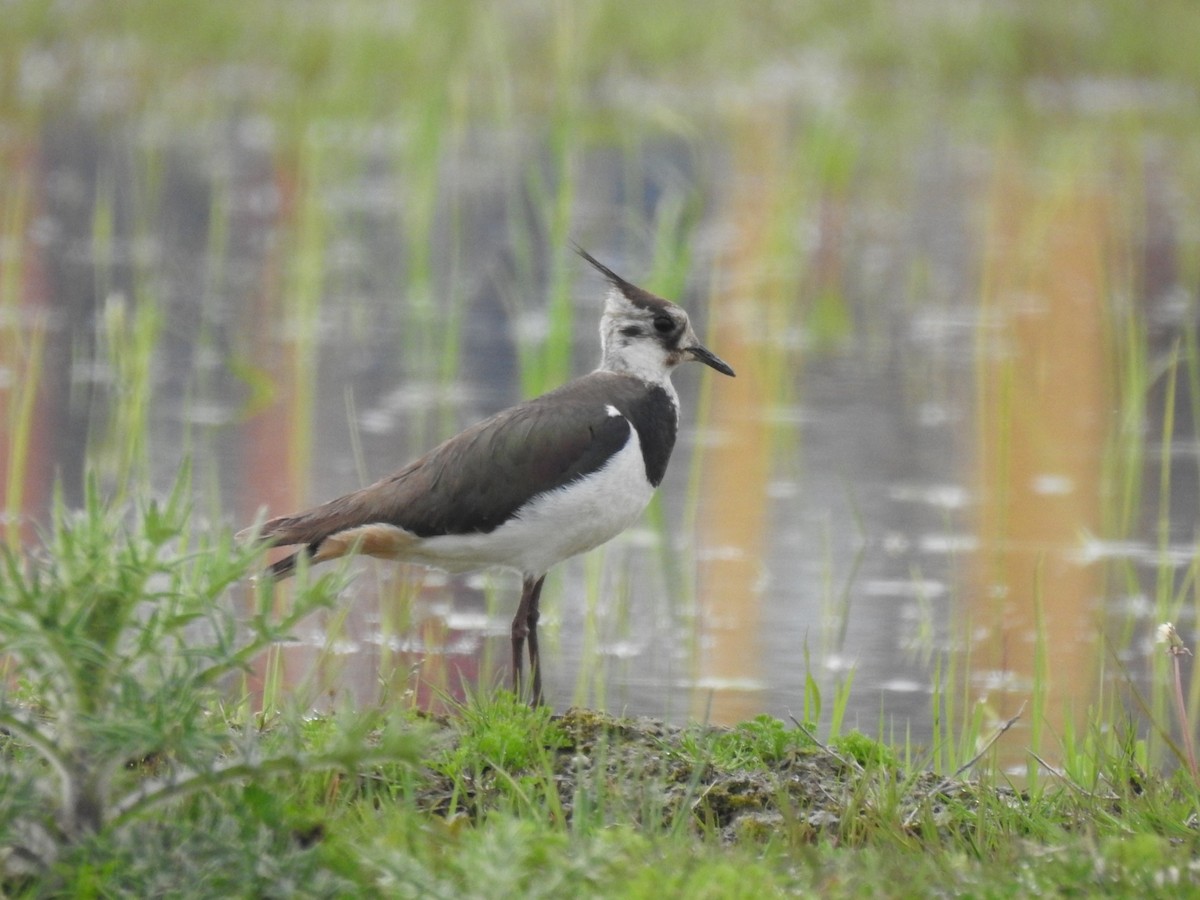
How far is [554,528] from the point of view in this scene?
455 cm

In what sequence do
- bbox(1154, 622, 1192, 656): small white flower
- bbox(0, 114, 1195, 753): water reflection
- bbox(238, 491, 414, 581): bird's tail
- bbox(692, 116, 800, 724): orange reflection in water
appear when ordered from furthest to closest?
bbox(0, 114, 1195, 753): water reflection, bbox(692, 116, 800, 724): orange reflection in water, bbox(238, 491, 414, 581): bird's tail, bbox(1154, 622, 1192, 656): small white flower

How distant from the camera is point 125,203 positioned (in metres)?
13.1

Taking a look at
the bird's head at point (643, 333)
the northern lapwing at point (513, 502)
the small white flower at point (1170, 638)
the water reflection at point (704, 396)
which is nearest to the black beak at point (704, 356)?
the bird's head at point (643, 333)

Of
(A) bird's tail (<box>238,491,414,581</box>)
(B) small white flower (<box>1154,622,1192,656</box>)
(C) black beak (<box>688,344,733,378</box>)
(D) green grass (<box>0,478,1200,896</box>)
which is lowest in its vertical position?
(D) green grass (<box>0,478,1200,896</box>)

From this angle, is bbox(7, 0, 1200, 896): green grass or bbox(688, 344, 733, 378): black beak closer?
bbox(7, 0, 1200, 896): green grass

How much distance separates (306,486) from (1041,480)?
286 centimetres

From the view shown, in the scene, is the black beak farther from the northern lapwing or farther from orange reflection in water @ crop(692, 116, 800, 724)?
orange reflection in water @ crop(692, 116, 800, 724)

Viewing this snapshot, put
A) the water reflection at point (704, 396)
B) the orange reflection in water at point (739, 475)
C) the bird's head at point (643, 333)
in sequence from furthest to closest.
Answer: the water reflection at point (704, 396)
the orange reflection in water at point (739, 475)
the bird's head at point (643, 333)

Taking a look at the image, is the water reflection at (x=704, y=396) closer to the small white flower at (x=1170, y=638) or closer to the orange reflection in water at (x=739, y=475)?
the orange reflection in water at (x=739, y=475)

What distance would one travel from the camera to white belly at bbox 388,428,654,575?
4.53 m

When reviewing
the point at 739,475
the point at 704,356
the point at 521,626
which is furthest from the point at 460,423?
the point at 521,626

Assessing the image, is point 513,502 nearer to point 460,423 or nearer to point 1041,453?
point 460,423

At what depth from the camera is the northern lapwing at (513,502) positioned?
450 cm

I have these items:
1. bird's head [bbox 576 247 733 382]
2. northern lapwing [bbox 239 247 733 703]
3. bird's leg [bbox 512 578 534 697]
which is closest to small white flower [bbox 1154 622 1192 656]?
northern lapwing [bbox 239 247 733 703]
